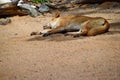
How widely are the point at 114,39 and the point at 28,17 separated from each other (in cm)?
475

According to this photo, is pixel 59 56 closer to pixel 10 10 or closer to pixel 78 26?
pixel 78 26

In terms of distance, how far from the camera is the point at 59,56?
6.70m

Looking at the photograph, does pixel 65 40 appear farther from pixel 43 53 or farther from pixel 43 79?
pixel 43 79

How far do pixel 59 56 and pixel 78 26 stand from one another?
2231 mm

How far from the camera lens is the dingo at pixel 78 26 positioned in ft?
27.3

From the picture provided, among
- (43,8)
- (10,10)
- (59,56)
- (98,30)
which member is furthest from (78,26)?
(43,8)

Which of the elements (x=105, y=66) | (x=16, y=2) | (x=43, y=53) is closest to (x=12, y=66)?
(x=43, y=53)

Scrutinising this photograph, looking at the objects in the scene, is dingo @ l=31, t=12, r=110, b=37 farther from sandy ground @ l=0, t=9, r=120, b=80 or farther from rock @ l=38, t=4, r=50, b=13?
rock @ l=38, t=4, r=50, b=13

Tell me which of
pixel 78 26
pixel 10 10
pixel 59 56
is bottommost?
pixel 10 10

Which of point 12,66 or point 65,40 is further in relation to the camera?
point 65,40

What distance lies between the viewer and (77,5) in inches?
548

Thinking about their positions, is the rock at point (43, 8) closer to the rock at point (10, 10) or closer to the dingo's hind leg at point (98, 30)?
the rock at point (10, 10)

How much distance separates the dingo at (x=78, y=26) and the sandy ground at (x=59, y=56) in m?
0.18

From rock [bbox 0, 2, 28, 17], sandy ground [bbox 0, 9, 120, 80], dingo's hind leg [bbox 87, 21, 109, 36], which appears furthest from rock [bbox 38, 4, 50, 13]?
dingo's hind leg [bbox 87, 21, 109, 36]
